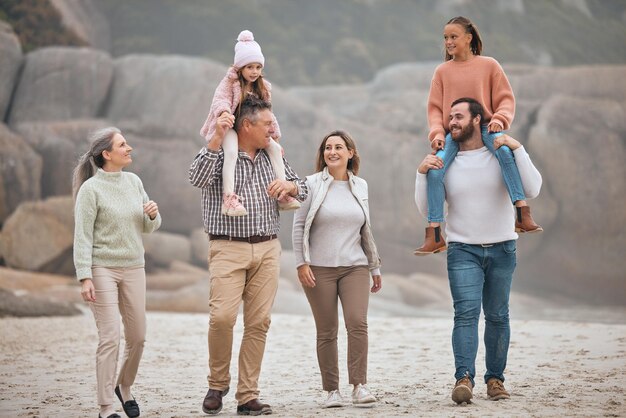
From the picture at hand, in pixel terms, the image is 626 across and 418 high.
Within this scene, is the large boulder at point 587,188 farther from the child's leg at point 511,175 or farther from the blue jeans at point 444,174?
the child's leg at point 511,175

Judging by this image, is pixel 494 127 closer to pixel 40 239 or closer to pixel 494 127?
pixel 494 127

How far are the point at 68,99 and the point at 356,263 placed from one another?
46.3 feet

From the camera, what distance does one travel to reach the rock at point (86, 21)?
A: 1991 centimetres

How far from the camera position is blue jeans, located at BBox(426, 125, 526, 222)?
5.49m

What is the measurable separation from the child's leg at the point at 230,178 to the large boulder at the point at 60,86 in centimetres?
1388

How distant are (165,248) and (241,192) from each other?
1237 centimetres

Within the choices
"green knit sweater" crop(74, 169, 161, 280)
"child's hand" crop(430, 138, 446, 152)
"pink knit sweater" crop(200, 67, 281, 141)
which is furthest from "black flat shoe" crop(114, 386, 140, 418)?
"child's hand" crop(430, 138, 446, 152)

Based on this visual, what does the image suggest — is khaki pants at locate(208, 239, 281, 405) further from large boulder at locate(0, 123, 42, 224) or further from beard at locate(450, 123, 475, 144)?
large boulder at locate(0, 123, 42, 224)

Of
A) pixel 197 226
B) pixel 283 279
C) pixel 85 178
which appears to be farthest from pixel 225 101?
pixel 197 226

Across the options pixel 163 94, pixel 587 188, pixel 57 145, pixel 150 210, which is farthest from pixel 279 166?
pixel 163 94

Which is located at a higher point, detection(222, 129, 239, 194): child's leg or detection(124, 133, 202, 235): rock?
detection(124, 133, 202, 235): rock

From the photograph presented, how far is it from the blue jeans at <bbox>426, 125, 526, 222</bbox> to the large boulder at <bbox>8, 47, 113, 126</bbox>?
1408 centimetres

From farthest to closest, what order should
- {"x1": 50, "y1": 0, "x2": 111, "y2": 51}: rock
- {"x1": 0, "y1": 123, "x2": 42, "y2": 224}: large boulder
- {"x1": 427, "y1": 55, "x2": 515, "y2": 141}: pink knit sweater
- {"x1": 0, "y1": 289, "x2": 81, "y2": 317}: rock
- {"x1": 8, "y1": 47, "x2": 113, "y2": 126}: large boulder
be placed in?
{"x1": 50, "y1": 0, "x2": 111, "y2": 51}: rock
{"x1": 8, "y1": 47, "x2": 113, "y2": 126}: large boulder
{"x1": 0, "y1": 123, "x2": 42, "y2": 224}: large boulder
{"x1": 0, "y1": 289, "x2": 81, "y2": 317}: rock
{"x1": 427, "y1": 55, "x2": 515, "y2": 141}: pink knit sweater

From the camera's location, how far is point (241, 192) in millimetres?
5438
